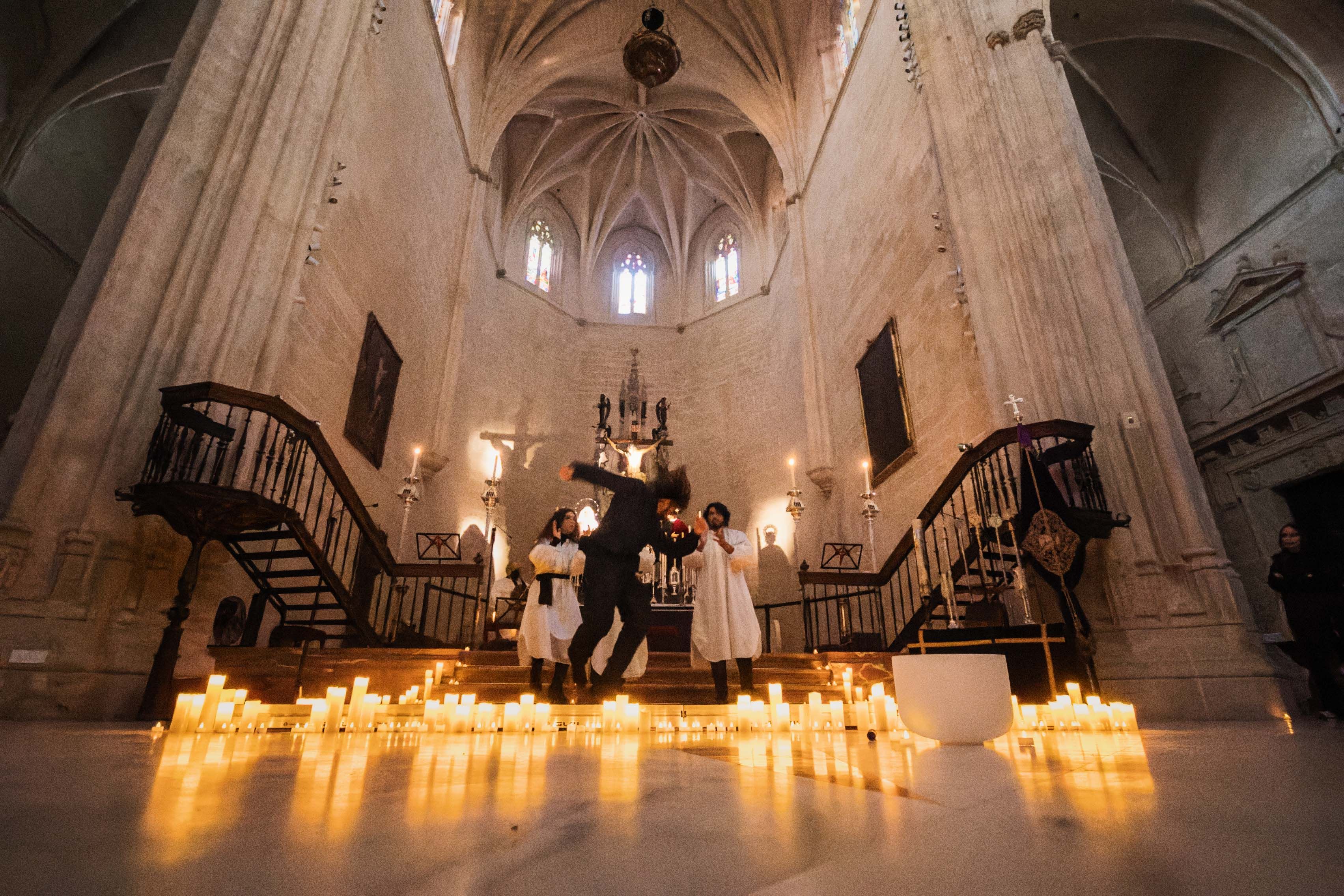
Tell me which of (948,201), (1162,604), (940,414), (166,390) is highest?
(948,201)

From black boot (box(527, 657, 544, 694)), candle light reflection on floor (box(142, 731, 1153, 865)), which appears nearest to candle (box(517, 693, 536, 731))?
candle light reflection on floor (box(142, 731, 1153, 865))

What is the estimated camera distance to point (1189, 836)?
3.26 feet

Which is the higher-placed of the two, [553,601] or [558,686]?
[553,601]

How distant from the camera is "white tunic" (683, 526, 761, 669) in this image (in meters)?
4.73

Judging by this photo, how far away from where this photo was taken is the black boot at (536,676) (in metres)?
5.16

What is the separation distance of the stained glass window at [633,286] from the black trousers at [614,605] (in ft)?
54.5

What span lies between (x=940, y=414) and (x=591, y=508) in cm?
939

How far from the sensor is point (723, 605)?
15.7 feet

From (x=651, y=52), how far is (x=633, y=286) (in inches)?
368

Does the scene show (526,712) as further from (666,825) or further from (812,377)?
(812,377)

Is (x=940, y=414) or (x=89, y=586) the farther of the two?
(x=940, y=414)

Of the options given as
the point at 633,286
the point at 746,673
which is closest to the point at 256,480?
the point at 746,673

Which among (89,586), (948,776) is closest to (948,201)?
(948,776)

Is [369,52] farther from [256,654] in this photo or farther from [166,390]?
[256,654]
